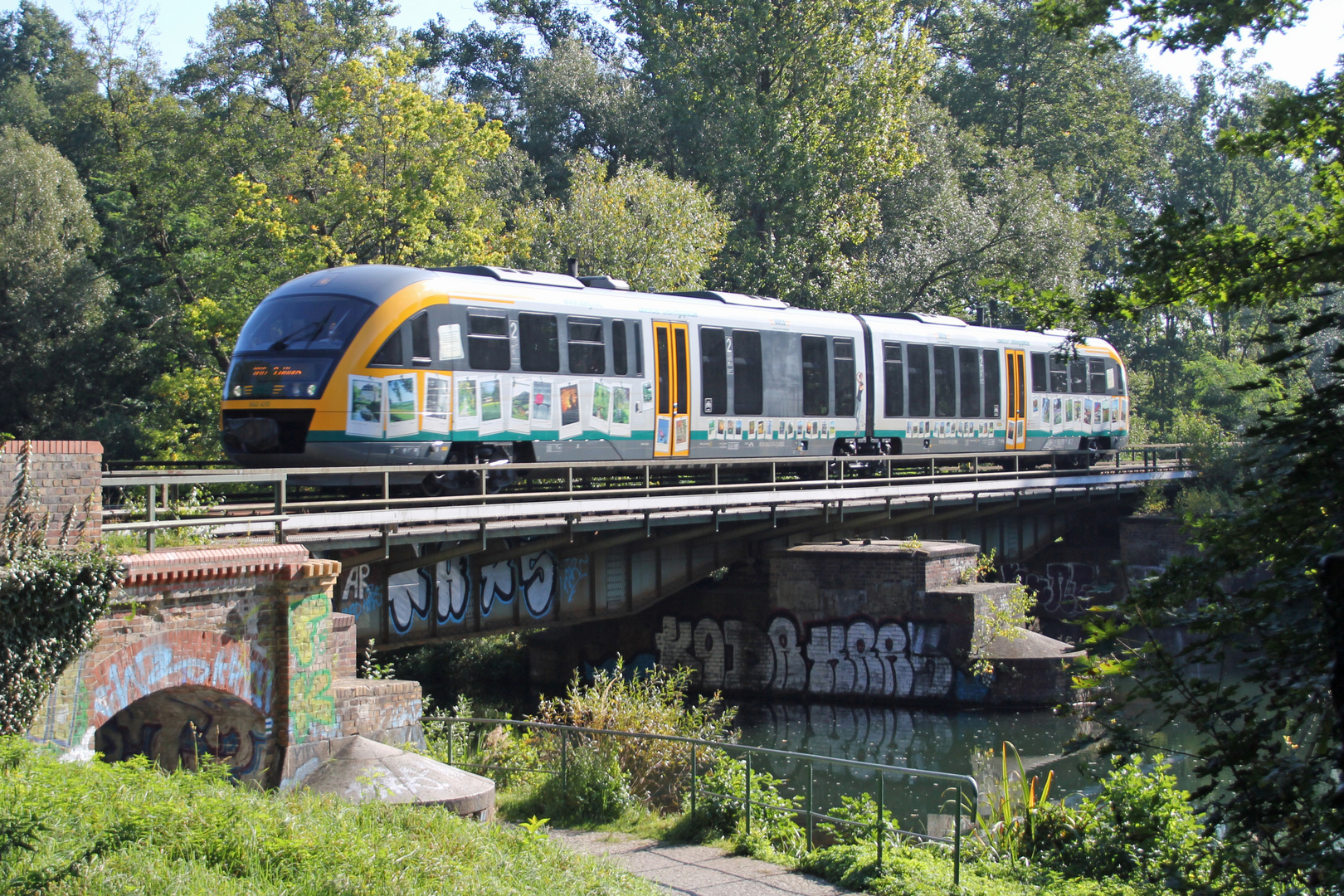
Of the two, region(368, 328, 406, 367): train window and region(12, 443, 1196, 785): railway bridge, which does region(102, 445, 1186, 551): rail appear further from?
region(368, 328, 406, 367): train window

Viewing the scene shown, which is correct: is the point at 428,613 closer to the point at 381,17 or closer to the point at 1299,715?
the point at 1299,715

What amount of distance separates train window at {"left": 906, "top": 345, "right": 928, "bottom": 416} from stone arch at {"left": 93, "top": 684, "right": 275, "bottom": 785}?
17.9 metres

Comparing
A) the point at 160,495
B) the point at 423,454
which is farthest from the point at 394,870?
the point at 160,495

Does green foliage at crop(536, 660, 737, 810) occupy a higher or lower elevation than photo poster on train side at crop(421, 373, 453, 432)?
lower

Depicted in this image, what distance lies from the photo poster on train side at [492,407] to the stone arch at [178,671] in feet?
20.4

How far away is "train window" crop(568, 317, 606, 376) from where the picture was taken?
19375mm

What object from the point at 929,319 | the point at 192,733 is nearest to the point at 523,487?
the point at 192,733

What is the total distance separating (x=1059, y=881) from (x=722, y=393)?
493 inches

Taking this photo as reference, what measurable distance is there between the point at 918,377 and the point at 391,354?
14.0 metres

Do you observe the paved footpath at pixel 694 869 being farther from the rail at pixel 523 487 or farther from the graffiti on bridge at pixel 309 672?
the rail at pixel 523 487

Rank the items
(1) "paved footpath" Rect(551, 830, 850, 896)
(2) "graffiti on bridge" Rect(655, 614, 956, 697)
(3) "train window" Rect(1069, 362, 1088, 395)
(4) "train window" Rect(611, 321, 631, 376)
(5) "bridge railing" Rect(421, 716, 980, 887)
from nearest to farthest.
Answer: (1) "paved footpath" Rect(551, 830, 850, 896), (5) "bridge railing" Rect(421, 716, 980, 887), (4) "train window" Rect(611, 321, 631, 376), (2) "graffiti on bridge" Rect(655, 614, 956, 697), (3) "train window" Rect(1069, 362, 1088, 395)

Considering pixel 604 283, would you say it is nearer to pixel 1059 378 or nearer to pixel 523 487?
pixel 523 487

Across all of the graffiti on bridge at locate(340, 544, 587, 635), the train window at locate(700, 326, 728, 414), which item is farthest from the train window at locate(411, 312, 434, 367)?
the train window at locate(700, 326, 728, 414)

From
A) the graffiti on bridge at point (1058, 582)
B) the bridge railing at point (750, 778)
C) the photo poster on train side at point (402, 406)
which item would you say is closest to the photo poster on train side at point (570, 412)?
the photo poster on train side at point (402, 406)
